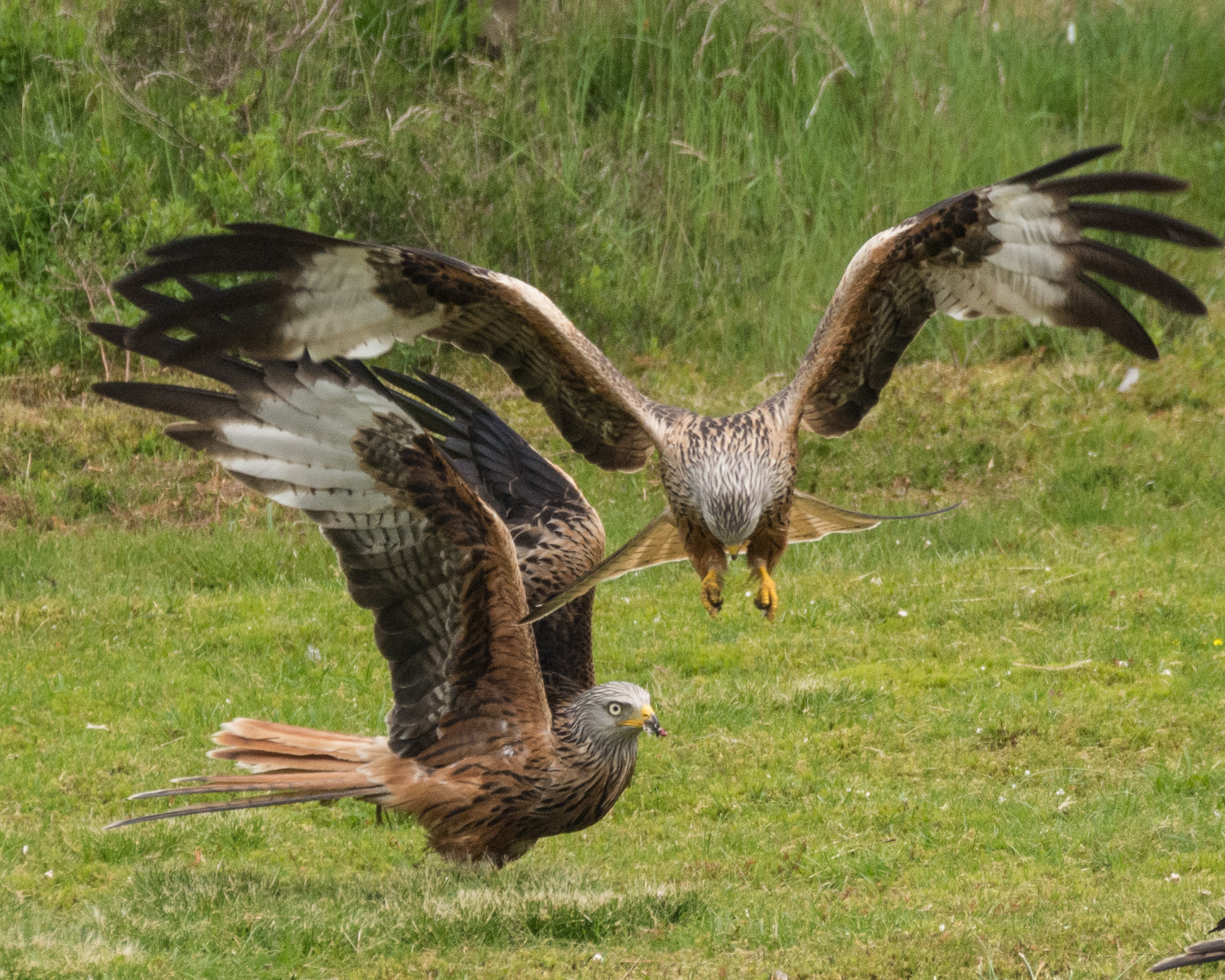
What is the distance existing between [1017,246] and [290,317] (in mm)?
2764

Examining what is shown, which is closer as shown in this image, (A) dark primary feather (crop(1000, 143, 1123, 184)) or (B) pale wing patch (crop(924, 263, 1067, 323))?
(A) dark primary feather (crop(1000, 143, 1123, 184))

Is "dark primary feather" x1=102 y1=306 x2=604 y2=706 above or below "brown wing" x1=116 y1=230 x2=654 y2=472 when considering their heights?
below

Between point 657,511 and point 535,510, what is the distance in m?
3.91

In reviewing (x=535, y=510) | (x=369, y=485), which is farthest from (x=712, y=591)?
(x=535, y=510)

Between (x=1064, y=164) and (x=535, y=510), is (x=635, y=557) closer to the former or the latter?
(x=535, y=510)

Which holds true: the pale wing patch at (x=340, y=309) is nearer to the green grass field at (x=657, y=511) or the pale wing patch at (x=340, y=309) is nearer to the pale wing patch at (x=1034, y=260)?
the green grass field at (x=657, y=511)

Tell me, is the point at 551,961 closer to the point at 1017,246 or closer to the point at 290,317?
the point at 290,317

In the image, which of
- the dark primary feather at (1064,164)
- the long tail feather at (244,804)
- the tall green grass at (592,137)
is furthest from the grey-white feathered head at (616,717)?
the tall green grass at (592,137)

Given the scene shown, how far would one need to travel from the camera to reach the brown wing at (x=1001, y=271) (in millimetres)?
6023

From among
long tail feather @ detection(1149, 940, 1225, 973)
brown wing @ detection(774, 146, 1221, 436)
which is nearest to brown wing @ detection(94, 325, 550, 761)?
brown wing @ detection(774, 146, 1221, 436)

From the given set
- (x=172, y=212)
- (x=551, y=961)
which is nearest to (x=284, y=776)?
(x=551, y=961)

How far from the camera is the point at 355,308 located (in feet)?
18.8

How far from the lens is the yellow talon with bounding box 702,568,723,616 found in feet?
19.9

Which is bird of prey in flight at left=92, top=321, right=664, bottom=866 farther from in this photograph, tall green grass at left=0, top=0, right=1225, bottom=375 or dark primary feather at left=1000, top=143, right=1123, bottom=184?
tall green grass at left=0, top=0, right=1225, bottom=375
